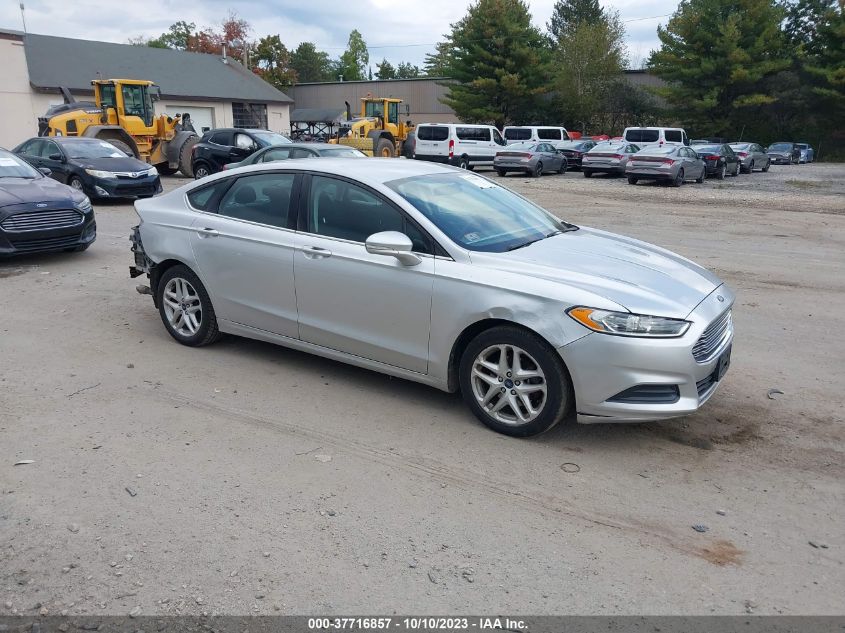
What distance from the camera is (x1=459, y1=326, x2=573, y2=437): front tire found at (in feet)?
14.0

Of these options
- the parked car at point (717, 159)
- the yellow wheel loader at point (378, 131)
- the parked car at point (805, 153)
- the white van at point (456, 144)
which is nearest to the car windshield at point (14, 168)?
the yellow wheel loader at point (378, 131)

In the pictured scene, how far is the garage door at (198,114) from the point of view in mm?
44750

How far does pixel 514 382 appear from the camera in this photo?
4.42 metres

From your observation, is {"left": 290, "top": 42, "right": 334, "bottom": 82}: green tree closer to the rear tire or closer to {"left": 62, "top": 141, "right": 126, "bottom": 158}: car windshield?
the rear tire

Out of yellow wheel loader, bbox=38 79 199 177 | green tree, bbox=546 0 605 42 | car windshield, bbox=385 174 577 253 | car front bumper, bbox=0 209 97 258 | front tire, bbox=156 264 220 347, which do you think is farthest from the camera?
green tree, bbox=546 0 605 42

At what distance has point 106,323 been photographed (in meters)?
7.03

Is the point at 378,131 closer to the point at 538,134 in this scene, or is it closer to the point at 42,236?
the point at 538,134

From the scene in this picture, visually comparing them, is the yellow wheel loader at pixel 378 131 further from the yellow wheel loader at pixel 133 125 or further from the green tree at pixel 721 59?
the green tree at pixel 721 59

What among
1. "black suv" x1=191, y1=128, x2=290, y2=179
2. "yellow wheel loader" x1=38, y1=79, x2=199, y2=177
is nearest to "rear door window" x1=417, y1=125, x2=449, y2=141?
"yellow wheel loader" x1=38, y1=79, x2=199, y2=177

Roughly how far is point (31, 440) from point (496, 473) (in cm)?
285

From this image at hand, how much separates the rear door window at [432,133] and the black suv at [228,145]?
10.9 m

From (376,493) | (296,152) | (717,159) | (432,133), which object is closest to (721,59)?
(717,159)

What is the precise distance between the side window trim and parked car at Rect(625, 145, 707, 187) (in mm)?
21593

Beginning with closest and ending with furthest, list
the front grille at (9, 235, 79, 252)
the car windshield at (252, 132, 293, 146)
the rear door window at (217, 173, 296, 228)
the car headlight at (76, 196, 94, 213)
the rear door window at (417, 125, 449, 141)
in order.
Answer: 1. the rear door window at (217, 173, 296, 228)
2. the front grille at (9, 235, 79, 252)
3. the car headlight at (76, 196, 94, 213)
4. the car windshield at (252, 132, 293, 146)
5. the rear door window at (417, 125, 449, 141)
